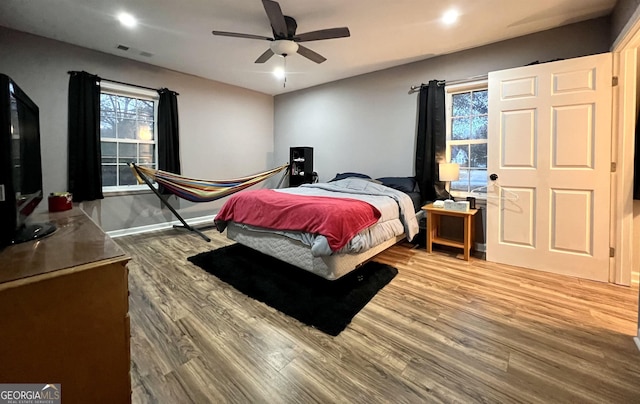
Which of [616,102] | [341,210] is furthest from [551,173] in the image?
[341,210]

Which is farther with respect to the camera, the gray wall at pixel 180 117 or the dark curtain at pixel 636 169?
the gray wall at pixel 180 117

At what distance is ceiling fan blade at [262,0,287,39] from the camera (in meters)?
1.91

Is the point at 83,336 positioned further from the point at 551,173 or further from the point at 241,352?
the point at 551,173

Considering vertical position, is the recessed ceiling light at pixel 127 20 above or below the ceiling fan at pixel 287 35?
above

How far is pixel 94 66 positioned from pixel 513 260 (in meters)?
5.32

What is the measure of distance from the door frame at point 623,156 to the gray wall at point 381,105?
45 cm

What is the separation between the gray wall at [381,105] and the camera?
8.74 ft

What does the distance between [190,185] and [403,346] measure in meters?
3.15

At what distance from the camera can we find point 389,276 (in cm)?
241

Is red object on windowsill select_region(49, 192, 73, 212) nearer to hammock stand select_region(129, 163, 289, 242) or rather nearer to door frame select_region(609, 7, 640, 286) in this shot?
hammock stand select_region(129, 163, 289, 242)

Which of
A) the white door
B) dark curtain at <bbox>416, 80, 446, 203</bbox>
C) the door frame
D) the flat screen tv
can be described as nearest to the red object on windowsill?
the flat screen tv

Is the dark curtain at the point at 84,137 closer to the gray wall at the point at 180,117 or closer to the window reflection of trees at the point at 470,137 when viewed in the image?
the gray wall at the point at 180,117

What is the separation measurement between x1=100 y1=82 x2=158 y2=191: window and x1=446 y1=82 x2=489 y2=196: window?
413cm

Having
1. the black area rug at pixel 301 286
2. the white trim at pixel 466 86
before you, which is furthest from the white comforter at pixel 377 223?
the white trim at pixel 466 86
